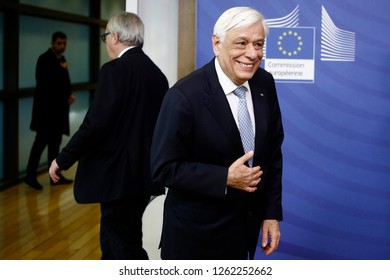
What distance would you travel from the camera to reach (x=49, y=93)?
677 cm

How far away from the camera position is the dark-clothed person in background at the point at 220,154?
2.12m

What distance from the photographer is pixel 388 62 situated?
135 inches

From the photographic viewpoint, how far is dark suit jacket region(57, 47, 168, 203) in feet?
10.7

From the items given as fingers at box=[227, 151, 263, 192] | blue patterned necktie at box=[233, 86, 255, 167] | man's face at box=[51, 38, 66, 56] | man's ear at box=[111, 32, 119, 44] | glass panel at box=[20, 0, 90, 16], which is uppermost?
glass panel at box=[20, 0, 90, 16]

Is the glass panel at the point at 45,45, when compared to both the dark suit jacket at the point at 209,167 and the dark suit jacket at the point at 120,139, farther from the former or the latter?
the dark suit jacket at the point at 209,167

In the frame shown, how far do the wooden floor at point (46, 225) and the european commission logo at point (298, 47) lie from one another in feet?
6.49

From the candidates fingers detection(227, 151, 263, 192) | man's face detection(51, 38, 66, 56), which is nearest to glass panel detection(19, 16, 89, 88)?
man's face detection(51, 38, 66, 56)

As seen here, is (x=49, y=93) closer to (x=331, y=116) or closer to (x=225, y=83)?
(x=331, y=116)

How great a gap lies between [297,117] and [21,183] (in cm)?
436

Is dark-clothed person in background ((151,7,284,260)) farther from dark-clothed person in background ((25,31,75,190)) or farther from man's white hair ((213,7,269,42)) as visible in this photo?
dark-clothed person in background ((25,31,75,190))

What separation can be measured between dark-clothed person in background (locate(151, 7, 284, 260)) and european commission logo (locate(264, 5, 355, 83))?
111 cm

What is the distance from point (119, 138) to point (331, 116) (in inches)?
44.9
